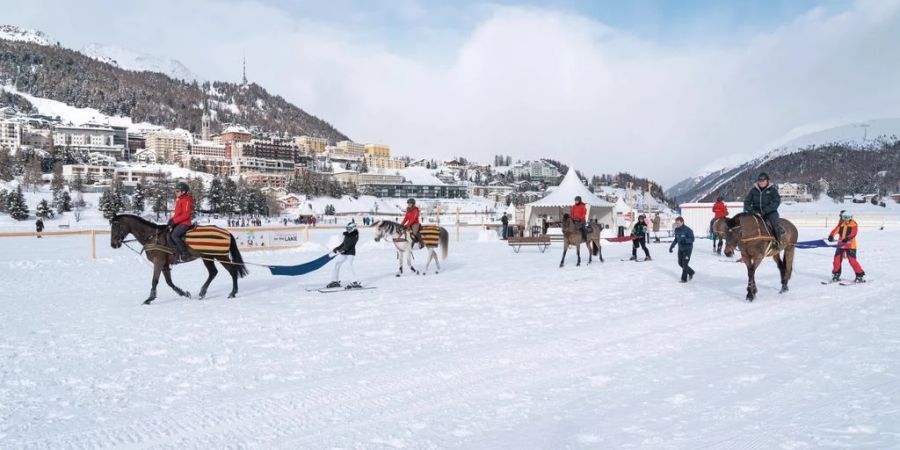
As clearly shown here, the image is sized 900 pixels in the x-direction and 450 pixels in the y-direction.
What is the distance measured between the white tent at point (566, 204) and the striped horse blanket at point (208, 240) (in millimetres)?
27482

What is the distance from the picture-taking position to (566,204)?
36.1 metres

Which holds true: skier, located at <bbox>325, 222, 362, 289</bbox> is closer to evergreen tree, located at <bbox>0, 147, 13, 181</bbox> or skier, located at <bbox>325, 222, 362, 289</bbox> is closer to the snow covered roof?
the snow covered roof

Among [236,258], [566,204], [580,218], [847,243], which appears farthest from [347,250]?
[566,204]

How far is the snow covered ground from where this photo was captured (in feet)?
14.3

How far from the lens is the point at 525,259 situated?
1883 centimetres

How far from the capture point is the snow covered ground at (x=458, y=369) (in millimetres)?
4352

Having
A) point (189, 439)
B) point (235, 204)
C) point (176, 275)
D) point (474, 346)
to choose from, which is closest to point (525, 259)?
point (176, 275)

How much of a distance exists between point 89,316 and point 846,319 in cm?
1124

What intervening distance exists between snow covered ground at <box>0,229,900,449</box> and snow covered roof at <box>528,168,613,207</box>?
25.0 m

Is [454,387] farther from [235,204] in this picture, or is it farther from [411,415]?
[235,204]

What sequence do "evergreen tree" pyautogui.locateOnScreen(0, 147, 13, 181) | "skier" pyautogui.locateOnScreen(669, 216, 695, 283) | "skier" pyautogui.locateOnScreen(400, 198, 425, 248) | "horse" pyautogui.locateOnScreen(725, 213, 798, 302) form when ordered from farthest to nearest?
1. "evergreen tree" pyautogui.locateOnScreen(0, 147, 13, 181)
2. "skier" pyautogui.locateOnScreen(400, 198, 425, 248)
3. "skier" pyautogui.locateOnScreen(669, 216, 695, 283)
4. "horse" pyautogui.locateOnScreen(725, 213, 798, 302)

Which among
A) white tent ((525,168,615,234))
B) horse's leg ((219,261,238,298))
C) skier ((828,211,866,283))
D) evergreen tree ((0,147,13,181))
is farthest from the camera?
evergreen tree ((0,147,13,181))

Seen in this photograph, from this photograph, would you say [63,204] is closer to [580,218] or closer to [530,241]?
[530,241]

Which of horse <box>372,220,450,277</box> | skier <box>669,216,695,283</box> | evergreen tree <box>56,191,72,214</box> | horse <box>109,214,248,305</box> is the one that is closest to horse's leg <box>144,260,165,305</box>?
horse <box>109,214,248,305</box>
